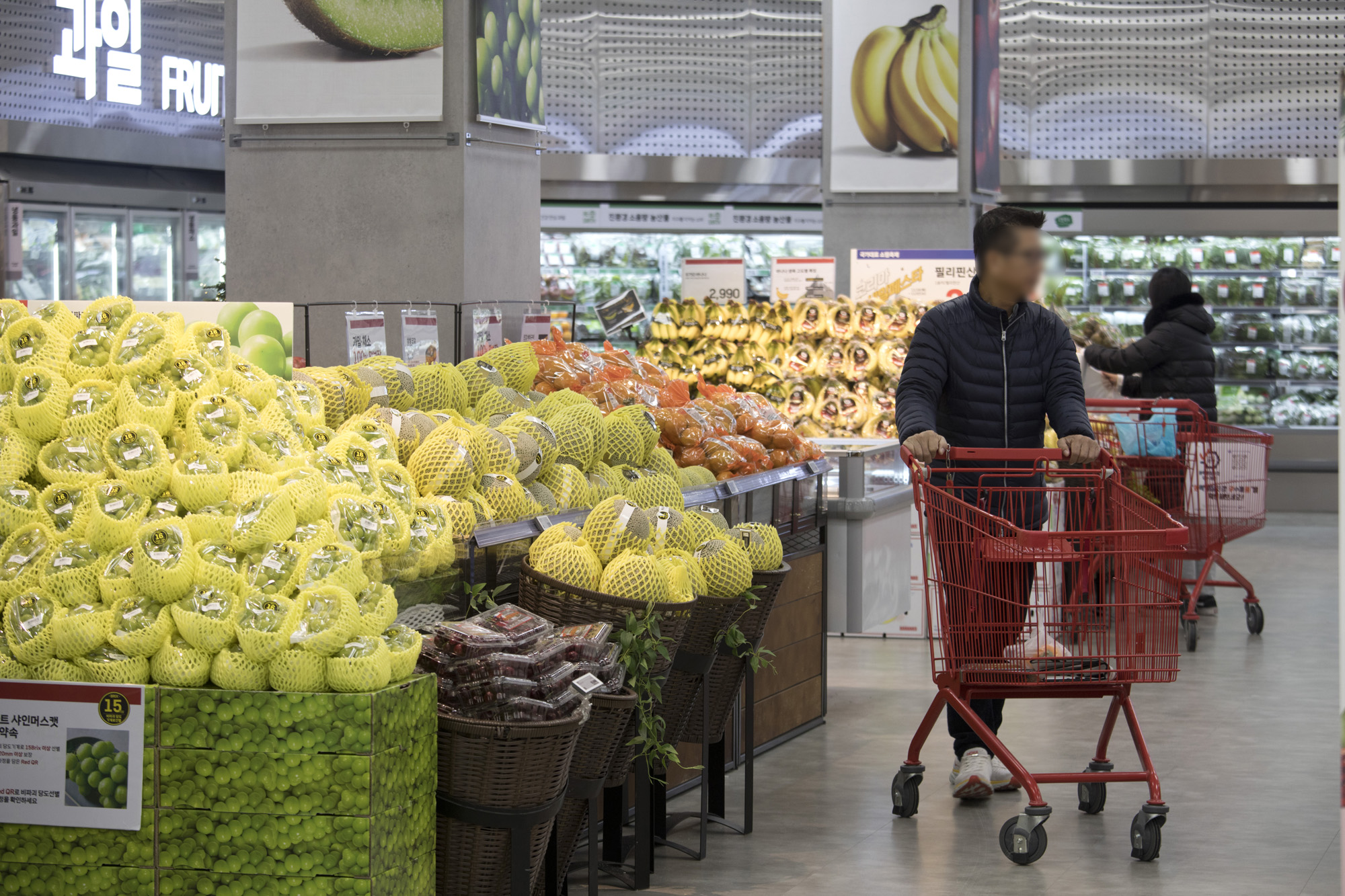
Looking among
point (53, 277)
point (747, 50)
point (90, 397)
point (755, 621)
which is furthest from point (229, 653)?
point (747, 50)

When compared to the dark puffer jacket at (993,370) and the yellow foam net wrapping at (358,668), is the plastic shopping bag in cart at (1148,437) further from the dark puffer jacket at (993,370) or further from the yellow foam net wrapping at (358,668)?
the yellow foam net wrapping at (358,668)

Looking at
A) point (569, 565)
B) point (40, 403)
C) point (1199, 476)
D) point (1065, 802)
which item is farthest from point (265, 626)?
point (1199, 476)

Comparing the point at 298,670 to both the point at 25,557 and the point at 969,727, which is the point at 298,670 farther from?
the point at 969,727

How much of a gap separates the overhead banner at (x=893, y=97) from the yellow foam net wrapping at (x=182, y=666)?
8251mm

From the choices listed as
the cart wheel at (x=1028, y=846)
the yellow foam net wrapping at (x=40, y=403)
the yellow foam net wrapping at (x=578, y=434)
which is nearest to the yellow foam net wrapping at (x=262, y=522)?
the yellow foam net wrapping at (x=40, y=403)

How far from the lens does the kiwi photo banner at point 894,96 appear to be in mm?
10148

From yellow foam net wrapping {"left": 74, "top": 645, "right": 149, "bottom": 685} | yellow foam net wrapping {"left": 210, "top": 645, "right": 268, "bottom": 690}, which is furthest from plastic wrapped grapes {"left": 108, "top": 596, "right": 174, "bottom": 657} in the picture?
yellow foam net wrapping {"left": 210, "top": 645, "right": 268, "bottom": 690}

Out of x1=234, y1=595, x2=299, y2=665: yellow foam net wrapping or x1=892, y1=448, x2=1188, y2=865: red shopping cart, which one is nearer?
x1=234, y1=595, x2=299, y2=665: yellow foam net wrapping

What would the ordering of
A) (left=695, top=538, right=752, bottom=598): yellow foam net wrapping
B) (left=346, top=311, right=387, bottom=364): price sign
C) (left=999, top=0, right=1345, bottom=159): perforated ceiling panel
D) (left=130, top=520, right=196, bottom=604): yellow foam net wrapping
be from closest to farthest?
(left=130, top=520, right=196, bottom=604): yellow foam net wrapping < (left=695, top=538, right=752, bottom=598): yellow foam net wrapping < (left=346, top=311, right=387, bottom=364): price sign < (left=999, top=0, right=1345, bottom=159): perforated ceiling panel

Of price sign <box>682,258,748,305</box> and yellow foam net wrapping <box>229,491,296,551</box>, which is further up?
price sign <box>682,258,748,305</box>

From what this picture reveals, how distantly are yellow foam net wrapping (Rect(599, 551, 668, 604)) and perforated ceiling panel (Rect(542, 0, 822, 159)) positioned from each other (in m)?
11.0

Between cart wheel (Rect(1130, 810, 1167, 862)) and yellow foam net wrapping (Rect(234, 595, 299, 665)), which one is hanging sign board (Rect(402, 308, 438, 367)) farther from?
cart wheel (Rect(1130, 810, 1167, 862))

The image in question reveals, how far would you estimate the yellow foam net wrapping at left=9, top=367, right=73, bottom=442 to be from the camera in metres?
3.14

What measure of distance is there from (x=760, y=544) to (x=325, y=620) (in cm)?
168
